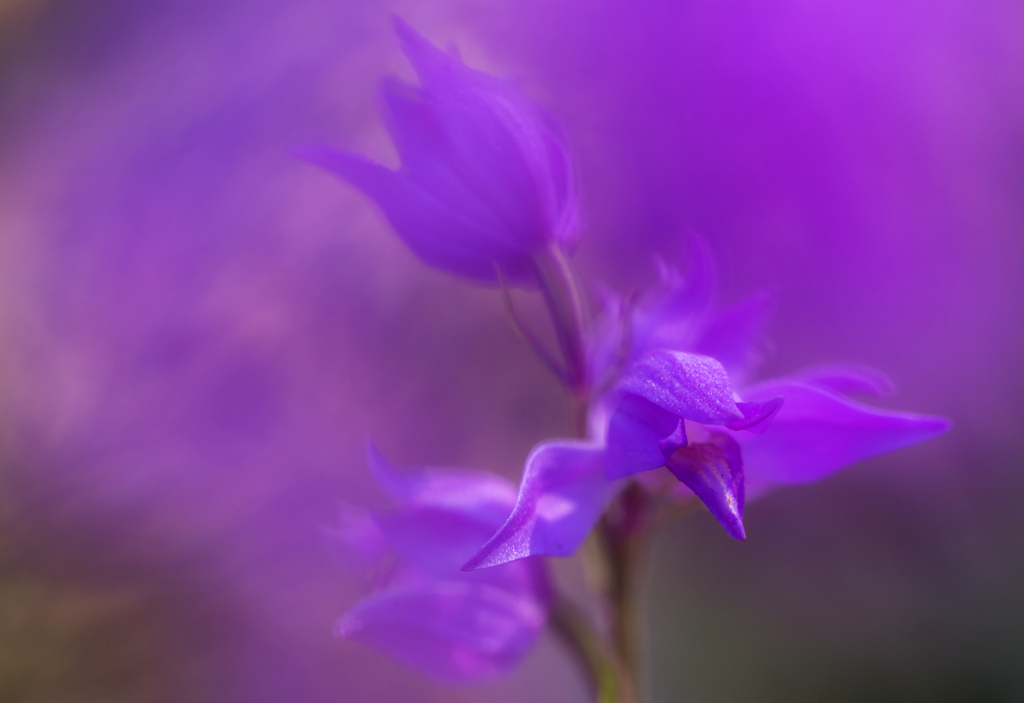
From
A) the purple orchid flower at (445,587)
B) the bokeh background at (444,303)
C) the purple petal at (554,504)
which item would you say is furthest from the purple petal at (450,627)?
the bokeh background at (444,303)

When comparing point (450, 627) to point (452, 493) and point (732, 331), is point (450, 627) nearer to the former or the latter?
point (452, 493)

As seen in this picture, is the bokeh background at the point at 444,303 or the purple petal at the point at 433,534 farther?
the bokeh background at the point at 444,303

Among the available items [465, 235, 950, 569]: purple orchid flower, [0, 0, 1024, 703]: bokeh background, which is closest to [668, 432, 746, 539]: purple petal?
[465, 235, 950, 569]: purple orchid flower

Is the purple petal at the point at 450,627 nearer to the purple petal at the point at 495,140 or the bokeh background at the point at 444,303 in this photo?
the purple petal at the point at 495,140

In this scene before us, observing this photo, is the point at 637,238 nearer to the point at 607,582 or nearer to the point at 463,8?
the point at 463,8

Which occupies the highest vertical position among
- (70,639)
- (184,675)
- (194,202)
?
(194,202)

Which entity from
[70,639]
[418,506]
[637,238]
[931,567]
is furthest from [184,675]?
[931,567]

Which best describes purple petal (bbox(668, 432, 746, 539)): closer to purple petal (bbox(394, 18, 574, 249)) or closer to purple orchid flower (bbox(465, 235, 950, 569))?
purple orchid flower (bbox(465, 235, 950, 569))
